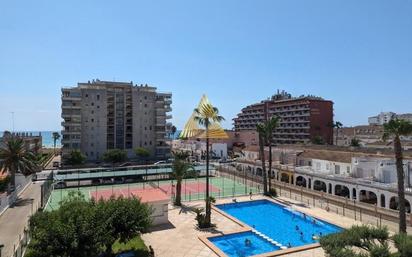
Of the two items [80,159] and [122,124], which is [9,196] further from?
[122,124]

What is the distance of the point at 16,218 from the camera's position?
3619 centimetres

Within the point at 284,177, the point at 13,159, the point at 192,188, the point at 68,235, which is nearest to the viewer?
the point at 68,235

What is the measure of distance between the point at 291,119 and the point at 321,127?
1100cm

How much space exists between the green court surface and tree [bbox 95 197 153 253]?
A: 69.7ft

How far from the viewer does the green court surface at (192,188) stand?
153ft

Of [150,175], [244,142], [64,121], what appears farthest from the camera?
[244,142]

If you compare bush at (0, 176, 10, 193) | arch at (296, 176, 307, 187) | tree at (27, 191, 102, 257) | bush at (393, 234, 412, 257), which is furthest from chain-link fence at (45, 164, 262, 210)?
bush at (393, 234, 412, 257)

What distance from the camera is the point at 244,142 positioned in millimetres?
108750

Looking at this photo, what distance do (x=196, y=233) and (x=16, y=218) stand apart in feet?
71.4

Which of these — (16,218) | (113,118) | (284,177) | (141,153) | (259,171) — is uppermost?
(113,118)

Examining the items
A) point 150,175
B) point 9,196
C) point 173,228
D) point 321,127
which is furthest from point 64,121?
point 321,127

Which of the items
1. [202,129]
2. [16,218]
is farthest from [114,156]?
[202,129]

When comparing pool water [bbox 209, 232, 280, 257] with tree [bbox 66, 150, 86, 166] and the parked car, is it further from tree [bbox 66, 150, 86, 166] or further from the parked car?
tree [bbox 66, 150, 86, 166]

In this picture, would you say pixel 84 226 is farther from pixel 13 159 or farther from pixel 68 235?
pixel 13 159
